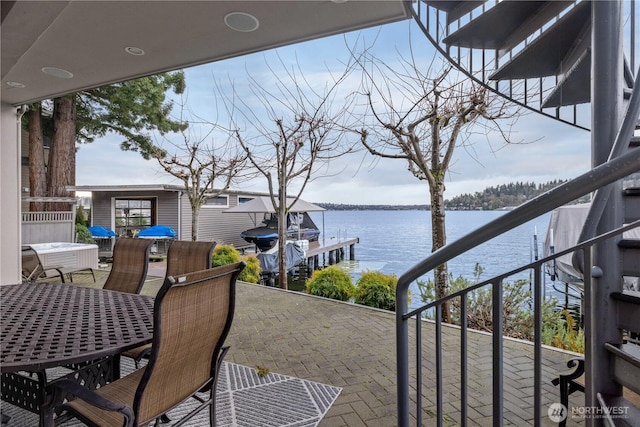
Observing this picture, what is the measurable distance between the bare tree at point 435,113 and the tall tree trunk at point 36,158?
30.3 ft

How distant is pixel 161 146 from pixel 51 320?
9.65m

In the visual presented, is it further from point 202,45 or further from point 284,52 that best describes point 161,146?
point 202,45

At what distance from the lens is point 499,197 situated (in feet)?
14.2

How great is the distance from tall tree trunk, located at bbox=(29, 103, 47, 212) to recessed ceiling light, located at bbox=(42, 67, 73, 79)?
7176 millimetres

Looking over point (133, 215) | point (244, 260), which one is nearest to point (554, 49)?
point (244, 260)

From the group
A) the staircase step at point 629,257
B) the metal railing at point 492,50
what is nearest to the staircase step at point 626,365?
the staircase step at point 629,257

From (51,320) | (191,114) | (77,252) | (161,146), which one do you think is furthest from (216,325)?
(161,146)

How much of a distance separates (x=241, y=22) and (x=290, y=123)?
422 cm

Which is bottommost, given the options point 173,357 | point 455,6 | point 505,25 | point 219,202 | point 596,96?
point 173,357

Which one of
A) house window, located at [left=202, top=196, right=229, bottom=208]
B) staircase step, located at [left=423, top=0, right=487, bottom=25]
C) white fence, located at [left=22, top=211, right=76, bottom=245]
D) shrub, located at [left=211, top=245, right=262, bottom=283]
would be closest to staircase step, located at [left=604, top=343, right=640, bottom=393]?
staircase step, located at [left=423, top=0, right=487, bottom=25]

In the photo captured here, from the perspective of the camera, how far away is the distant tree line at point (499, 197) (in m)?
3.91

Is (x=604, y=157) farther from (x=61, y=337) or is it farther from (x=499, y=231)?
(x=61, y=337)

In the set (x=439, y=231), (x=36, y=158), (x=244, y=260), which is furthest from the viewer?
(x=36, y=158)

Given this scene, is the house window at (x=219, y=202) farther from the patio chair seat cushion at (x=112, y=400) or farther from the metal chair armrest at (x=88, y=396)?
the metal chair armrest at (x=88, y=396)
